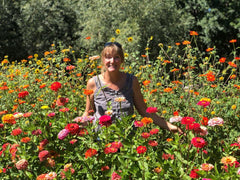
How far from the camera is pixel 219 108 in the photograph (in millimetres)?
2168

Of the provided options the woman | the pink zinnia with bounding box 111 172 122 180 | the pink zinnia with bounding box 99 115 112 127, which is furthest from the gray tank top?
the pink zinnia with bounding box 111 172 122 180

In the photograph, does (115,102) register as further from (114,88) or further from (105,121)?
(105,121)

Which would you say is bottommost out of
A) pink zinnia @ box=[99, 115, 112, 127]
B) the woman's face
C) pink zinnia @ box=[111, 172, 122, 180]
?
pink zinnia @ box=[111, 172, 122, 180]

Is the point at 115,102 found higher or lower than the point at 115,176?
higher

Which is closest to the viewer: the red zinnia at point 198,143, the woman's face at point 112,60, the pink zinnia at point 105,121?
the red zinnia at point 198,143

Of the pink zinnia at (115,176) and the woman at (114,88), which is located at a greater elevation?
the woman at (114,88)

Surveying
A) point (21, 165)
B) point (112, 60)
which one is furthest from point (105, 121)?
point (112, 60)

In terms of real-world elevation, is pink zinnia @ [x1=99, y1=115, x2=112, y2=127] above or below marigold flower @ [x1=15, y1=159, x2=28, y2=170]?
above

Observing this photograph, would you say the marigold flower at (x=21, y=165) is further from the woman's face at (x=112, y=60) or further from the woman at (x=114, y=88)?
the woman's face at (x=112, y=60)

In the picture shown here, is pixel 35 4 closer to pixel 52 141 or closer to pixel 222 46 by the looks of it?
pixel 222 46

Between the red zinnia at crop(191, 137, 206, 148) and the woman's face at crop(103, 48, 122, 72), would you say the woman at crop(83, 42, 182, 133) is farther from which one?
the red zinnia at crop(191, 137, 206, 148)

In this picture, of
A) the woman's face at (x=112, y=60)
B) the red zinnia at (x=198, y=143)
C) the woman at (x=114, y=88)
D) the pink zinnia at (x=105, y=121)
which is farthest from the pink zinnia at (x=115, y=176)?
the woman's face at (x=112, y=60)

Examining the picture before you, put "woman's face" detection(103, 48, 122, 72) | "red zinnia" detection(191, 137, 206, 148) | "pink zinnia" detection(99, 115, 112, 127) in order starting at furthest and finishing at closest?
"woman's face" detection(103, 48, 122, 72) < "pink zinnia" detection(99, 115, 112, 127) < "red zinnia" detection(191, 137, 206, 148)

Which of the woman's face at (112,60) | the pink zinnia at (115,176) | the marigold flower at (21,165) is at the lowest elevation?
the pink zinnia at (115,176)
